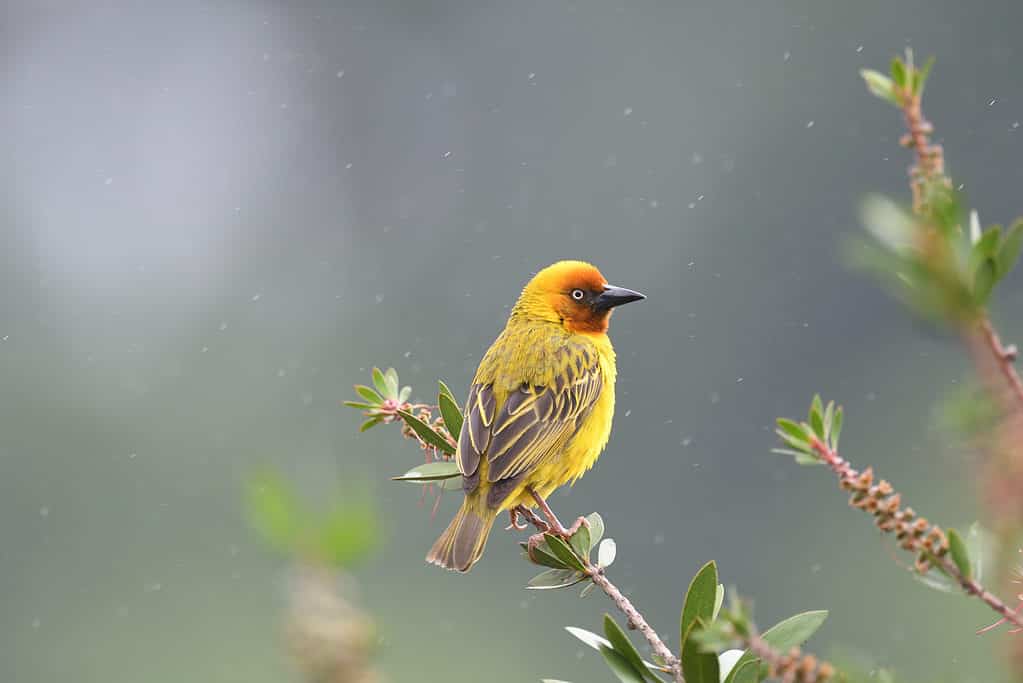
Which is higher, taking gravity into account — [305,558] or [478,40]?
[478,40]

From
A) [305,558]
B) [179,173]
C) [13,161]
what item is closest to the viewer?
[305,558]

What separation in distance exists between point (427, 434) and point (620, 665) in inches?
35.2

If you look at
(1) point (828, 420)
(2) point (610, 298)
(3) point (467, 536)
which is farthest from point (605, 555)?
(2) point (610, 298)

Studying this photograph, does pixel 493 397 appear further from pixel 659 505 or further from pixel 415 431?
pixel 659 505

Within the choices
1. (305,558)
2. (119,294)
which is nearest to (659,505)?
(119,294)

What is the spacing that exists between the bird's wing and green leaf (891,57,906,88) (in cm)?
254

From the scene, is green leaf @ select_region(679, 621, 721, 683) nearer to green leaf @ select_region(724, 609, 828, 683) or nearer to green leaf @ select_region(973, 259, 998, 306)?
green leaf @ select_region(724, 609, 828, 683)

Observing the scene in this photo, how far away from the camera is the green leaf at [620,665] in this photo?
1453 mm

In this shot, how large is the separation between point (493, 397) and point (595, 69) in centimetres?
3837

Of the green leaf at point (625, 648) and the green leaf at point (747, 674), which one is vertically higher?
the green leaf at point (625, 648)

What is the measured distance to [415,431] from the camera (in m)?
2.33

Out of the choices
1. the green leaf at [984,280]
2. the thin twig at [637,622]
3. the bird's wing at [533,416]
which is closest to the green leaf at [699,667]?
the thin twig at [637,622]

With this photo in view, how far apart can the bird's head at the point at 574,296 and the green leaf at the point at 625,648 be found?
10.7 feet

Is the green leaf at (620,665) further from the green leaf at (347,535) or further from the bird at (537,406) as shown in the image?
the bird at (537,406)
